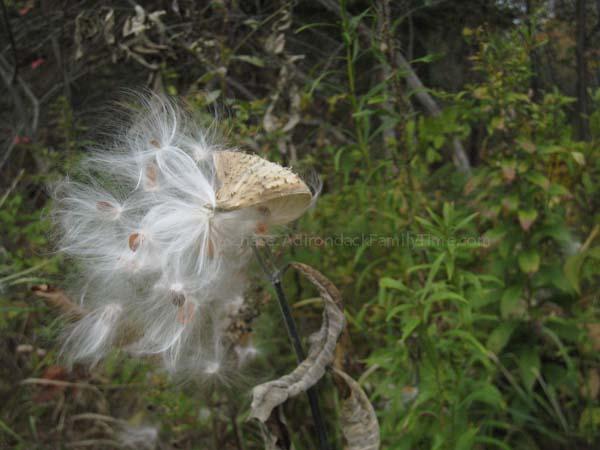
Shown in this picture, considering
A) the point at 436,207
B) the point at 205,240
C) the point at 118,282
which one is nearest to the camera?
the point at 205,240

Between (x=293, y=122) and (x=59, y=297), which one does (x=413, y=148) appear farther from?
(x=59, y=297)

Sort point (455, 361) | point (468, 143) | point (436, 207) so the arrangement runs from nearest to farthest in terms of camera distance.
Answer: point (455, 361), point (436, 207), point (468, 143)

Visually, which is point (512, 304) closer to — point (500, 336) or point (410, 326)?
point (500, 336)

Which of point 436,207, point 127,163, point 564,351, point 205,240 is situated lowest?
point 564,351

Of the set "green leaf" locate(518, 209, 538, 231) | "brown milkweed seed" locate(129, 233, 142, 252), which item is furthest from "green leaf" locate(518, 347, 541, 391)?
"brown milkweed seed" locate(129, 233, 142, 252)

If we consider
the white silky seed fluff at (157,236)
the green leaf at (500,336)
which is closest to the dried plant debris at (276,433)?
the white silky seed fluff at (157,236)

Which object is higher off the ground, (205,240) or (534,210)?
(205,240)

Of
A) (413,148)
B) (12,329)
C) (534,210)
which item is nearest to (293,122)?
(413,148)

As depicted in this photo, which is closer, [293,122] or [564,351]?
[564,351]

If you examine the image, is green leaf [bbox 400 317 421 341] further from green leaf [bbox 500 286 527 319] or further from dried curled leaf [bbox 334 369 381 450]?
green leaf [bbox 500 286 527 319]
